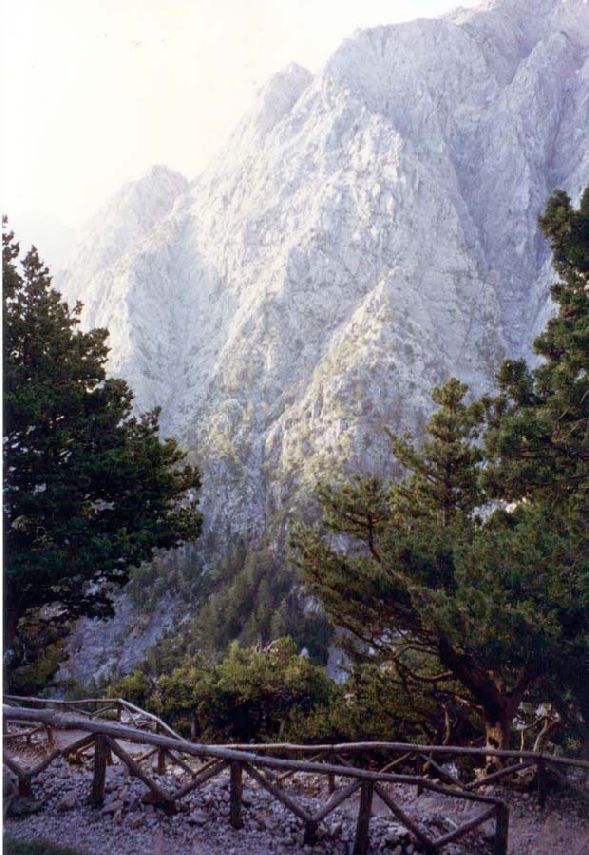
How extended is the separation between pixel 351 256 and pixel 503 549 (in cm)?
11675

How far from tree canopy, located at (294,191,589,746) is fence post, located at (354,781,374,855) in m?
3.34

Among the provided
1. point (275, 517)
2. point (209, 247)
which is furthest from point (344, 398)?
point (209, 247)

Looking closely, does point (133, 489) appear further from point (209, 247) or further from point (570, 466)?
point (209, 247)

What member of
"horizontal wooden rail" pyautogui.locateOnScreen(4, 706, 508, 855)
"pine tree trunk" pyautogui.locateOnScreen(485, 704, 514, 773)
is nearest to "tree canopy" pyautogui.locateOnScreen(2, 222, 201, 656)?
"horizontal wooden rail" pyautogui.locateOnScreen(4, 706, 508, 855)

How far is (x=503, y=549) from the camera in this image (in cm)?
967

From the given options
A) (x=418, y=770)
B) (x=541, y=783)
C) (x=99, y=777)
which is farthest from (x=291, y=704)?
(x=99, y=777)

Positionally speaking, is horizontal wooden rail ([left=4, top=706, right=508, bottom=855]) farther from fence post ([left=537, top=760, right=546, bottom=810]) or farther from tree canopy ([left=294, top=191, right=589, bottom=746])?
tree canopy ([left=294, top=191, right=589, bottom=746])

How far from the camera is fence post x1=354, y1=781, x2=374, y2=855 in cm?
652

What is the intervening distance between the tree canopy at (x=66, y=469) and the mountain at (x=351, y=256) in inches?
3326

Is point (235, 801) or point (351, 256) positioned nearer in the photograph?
point (235, 801)

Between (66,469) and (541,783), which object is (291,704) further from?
(66,469)

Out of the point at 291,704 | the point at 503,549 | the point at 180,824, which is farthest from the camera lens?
the point at 291,704

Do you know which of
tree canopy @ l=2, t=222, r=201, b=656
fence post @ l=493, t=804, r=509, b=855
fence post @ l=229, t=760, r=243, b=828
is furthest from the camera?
tree canopy @ l=2, t=222, r=201, b=656

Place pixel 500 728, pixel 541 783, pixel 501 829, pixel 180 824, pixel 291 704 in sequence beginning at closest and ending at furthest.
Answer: pixel 180 824 → pixel 501 829 → pixel 541 783 → pixel 500 728 → pixel 291 704
